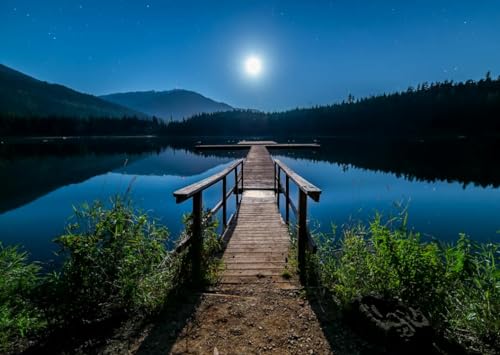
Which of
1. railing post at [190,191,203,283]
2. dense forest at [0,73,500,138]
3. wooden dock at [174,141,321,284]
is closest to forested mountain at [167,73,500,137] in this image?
dense forest at [0,73,500,138]

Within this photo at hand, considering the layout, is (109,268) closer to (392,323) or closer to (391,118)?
(392,323)

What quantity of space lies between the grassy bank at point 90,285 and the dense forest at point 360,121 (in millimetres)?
89609

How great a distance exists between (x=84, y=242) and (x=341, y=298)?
2.69m

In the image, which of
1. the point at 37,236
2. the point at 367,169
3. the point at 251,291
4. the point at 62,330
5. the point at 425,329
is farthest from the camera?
the point at 367,169

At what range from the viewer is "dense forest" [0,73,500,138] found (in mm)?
73875

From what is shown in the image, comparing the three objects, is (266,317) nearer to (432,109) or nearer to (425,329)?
(425,329)

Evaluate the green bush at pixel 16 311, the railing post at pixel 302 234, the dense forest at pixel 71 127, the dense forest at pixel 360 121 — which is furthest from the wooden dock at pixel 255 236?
the dense forest at pixel 71 127

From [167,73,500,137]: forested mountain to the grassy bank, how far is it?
89603mm

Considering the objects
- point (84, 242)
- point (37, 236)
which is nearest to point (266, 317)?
point (84, 242)

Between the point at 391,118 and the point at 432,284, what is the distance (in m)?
95.1

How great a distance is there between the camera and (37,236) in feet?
32.6

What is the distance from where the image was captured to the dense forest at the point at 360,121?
242 ft

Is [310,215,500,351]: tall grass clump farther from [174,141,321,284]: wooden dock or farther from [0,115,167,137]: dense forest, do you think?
[0,115,167,137]: dense forest

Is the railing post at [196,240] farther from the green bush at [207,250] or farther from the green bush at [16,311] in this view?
the green bush at [16,311]
